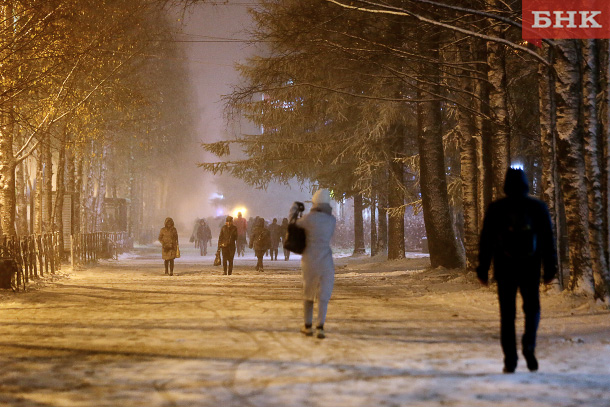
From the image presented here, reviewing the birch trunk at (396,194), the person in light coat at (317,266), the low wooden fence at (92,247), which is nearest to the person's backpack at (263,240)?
the birch trunk at (396,194)

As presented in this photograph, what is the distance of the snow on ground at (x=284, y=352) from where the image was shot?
239 inches

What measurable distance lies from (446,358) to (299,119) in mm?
22167

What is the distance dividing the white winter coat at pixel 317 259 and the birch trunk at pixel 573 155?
4474 mm

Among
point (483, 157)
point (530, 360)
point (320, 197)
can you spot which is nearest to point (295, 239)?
point (320, 197)

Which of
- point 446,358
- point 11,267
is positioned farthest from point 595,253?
point 11,267

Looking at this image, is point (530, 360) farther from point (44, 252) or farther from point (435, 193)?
point (44, 252)

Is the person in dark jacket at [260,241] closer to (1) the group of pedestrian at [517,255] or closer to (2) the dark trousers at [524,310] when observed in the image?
(1) the group of pedestrian at [517,255]

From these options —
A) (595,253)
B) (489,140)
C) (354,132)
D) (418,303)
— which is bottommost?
(418,303)

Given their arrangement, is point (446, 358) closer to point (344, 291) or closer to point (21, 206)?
point (344, 291)

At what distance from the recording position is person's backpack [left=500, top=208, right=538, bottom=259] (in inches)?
270

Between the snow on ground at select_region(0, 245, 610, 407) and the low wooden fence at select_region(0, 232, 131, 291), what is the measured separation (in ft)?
5.24

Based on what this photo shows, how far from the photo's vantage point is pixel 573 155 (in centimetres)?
1178

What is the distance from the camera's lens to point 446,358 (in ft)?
25.4

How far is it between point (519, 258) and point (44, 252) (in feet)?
54.1
